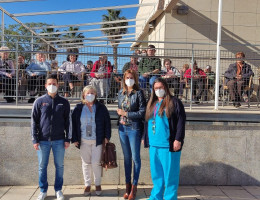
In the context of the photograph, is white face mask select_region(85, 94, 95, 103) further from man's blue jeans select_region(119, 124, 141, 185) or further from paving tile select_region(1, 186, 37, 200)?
paving tile select_region(1, 186, 37, 200)

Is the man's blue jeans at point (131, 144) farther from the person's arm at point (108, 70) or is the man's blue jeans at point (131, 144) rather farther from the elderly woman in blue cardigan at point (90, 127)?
the person's arm at point (108, 70)

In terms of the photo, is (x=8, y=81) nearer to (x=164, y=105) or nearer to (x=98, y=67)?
(x=98, y=67)

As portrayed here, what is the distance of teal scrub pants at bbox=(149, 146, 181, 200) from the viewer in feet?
13.4

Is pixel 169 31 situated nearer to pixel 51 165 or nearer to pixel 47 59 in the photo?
pixel 47 59

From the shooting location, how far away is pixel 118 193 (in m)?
4.93

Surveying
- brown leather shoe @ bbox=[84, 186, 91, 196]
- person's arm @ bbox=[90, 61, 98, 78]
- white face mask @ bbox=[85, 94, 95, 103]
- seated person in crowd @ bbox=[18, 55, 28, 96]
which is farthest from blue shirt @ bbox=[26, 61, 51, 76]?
brown leather shoe @ bbox=[84, 186, 91, 196]

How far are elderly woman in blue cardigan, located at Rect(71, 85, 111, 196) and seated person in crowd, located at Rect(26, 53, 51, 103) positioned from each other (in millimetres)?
1574

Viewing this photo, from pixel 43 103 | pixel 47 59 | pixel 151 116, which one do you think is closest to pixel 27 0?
pixel 47 59

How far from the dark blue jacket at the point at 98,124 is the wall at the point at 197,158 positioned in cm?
76

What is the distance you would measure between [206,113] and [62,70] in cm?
301

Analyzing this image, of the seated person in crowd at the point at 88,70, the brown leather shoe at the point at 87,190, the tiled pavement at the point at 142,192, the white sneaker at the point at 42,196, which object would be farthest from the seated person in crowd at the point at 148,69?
the white sneaker at the point at 42,196

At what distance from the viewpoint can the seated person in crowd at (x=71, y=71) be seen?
5.68m

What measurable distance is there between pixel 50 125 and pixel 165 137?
1773mm

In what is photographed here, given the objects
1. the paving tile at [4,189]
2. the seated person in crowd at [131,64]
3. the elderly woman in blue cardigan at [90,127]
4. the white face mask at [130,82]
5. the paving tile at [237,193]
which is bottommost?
the paving tile at [4,189]
